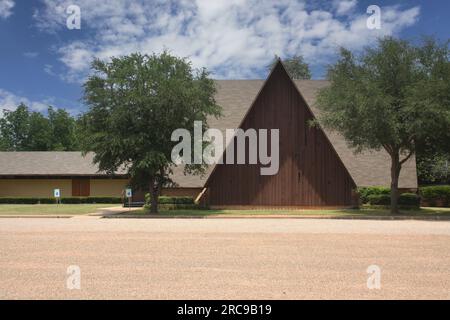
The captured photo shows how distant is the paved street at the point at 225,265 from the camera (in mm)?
6867

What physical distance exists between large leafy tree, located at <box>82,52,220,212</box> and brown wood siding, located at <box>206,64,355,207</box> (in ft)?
16.0

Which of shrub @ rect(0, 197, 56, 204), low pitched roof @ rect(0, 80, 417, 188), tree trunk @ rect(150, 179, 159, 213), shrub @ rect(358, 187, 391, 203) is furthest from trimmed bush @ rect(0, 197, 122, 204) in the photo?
shrub @ rect(358, 187, 391, 203)

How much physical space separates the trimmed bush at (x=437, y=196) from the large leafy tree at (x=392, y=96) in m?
9.14

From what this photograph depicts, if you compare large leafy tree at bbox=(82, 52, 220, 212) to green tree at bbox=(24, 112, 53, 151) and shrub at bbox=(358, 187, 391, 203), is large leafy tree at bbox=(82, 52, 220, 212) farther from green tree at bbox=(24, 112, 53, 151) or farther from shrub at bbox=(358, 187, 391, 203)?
green tree at bbox=(24, 112, 53, 151)

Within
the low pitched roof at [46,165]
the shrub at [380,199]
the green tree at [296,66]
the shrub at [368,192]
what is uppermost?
the green tree at [296,66]

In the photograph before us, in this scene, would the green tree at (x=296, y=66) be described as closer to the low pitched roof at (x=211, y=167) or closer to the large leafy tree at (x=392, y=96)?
the low pitched roof at (x=211, y=167)

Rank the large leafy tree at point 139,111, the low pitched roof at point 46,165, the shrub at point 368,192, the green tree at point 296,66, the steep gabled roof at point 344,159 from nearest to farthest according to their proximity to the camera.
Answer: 1. the large leafy tree at point 139,111
2. the shrub at point 368,192
3. the steep gabled roof at point 344,159
4. the low pitched roof at point 46,165
5. the green tree at point 296,66

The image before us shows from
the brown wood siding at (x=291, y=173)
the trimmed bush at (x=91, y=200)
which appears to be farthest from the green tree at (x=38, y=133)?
the brown wood siding at (x=291, y=173)

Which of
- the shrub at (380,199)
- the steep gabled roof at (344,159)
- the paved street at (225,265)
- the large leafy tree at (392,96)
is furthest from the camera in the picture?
the steep gabled roof at (344,159)

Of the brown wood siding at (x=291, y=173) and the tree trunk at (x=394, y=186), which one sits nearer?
the tree trunk at (x=394, y=186)

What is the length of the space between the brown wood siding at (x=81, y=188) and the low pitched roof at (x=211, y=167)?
3.52 ft

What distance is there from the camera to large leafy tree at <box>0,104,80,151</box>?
230 ft

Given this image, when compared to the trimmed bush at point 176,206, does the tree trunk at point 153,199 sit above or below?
above

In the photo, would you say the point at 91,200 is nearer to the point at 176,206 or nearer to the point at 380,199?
the point at 176,206
